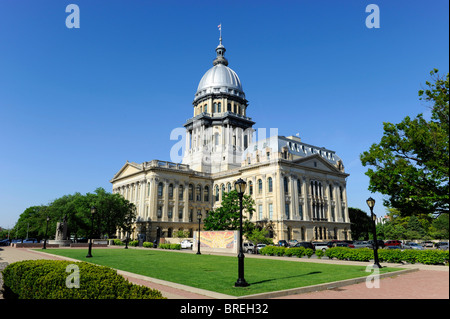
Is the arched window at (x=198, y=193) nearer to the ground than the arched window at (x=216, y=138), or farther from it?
nearer to the ground

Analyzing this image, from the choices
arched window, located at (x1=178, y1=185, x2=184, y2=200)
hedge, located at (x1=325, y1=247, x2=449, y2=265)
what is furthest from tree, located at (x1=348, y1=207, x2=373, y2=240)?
hedge, located at (x1=325, y1=247, x2=449, y2=265)

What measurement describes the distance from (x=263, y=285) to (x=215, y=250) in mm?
27977

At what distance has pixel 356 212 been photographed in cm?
8419

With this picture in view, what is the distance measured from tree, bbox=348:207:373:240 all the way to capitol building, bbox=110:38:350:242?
11196mm

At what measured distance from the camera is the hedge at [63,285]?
747 cm

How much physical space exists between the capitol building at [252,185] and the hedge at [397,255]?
31.6 metres

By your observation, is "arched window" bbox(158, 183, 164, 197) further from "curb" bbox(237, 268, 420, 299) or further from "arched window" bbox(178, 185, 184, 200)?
"curb" bbox(237, 268, 420, 299)

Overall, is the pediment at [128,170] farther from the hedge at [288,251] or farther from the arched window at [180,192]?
the hedge at [288,251]

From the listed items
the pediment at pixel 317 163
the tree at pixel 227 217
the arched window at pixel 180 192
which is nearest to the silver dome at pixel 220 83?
the arched window at pixel 180 192

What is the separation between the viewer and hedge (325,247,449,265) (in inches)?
854

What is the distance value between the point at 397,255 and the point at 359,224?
63822 millimetres

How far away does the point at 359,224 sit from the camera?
82.5 metres

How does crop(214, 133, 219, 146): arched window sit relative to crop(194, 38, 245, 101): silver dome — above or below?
below
